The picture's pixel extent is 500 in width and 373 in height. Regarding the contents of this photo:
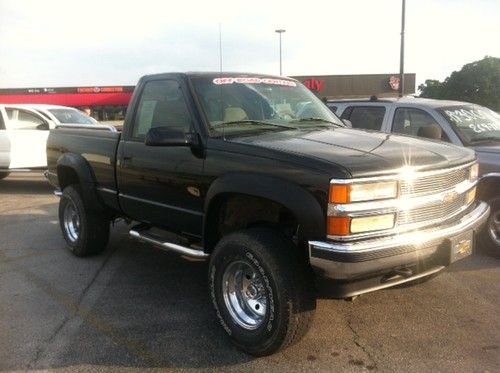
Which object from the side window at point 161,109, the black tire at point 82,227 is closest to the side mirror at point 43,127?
the black tire at point 82,227

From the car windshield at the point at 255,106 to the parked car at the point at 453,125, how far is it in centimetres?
167

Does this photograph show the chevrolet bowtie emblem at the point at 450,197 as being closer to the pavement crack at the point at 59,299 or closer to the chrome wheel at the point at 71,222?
the pavement crack at the point at 59,299

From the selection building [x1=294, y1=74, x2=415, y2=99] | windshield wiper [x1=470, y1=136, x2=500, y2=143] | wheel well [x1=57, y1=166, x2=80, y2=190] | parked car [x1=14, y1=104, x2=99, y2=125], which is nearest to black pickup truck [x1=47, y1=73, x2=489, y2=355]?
wheel well [x1=57, y1=166, x2=80, y2=190]

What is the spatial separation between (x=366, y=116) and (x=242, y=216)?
3.70 metres

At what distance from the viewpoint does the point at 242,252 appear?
3.60 m

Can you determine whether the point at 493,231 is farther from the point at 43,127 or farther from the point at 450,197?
the point at 43,127

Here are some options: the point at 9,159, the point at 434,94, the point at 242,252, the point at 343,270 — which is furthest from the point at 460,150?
the point at 434,94

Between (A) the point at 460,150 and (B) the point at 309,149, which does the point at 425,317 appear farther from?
(B) the point at 309,149

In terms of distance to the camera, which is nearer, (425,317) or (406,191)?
(406,191)

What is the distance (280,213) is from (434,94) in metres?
71.2

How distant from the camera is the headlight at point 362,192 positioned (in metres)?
3.14

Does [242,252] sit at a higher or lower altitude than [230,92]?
lower

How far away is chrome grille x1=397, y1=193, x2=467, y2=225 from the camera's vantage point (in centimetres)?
340

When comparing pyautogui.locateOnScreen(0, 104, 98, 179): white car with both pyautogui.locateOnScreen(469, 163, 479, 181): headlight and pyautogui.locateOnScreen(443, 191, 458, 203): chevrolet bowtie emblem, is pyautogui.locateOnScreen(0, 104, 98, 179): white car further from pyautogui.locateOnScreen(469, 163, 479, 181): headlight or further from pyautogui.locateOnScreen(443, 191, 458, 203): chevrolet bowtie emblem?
pyautogui.locateOnScreen(443, 191, 458, 203): chevrolet bowtie emblem
